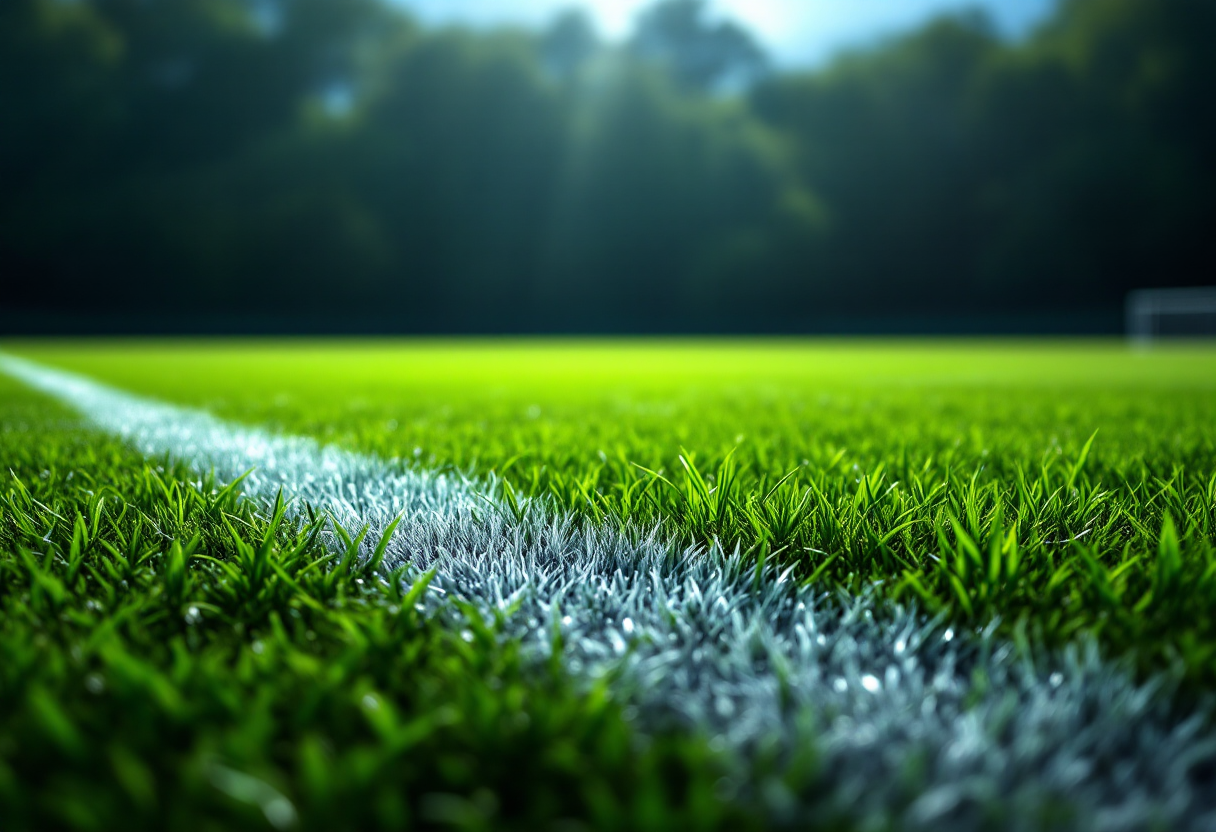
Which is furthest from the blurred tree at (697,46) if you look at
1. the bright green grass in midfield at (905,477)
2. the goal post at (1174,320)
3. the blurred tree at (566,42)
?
the bright green grass in midfield at (905,477)

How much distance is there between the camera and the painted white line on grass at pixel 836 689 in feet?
2.00

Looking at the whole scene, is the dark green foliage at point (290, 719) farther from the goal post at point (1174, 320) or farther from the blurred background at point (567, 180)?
the blurred background at point (567, 180)

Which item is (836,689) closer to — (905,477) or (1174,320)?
(905,477)

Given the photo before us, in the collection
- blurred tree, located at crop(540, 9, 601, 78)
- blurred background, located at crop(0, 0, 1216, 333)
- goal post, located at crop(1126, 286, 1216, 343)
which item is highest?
blurred tree, located at crop(540, 9, 601, 78)

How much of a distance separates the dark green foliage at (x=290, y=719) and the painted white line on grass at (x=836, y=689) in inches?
2.5

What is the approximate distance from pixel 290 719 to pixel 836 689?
47 centimetres

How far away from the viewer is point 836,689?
0.78 metres

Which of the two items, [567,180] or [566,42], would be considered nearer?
[567,180]

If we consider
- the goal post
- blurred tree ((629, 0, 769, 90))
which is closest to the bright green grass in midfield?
the goal post

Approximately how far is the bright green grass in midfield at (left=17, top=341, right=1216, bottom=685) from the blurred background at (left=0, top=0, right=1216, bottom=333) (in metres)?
25.2

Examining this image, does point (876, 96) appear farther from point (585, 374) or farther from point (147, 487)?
point (147, 487)

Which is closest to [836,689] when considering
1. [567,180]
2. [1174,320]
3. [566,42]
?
[1174,320]

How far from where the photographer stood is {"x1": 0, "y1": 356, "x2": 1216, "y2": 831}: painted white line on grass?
2.00 ft

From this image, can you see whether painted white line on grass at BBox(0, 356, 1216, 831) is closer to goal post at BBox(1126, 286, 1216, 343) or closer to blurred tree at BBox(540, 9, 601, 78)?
goal post at BBox(1126, 286, 1216, 343)
